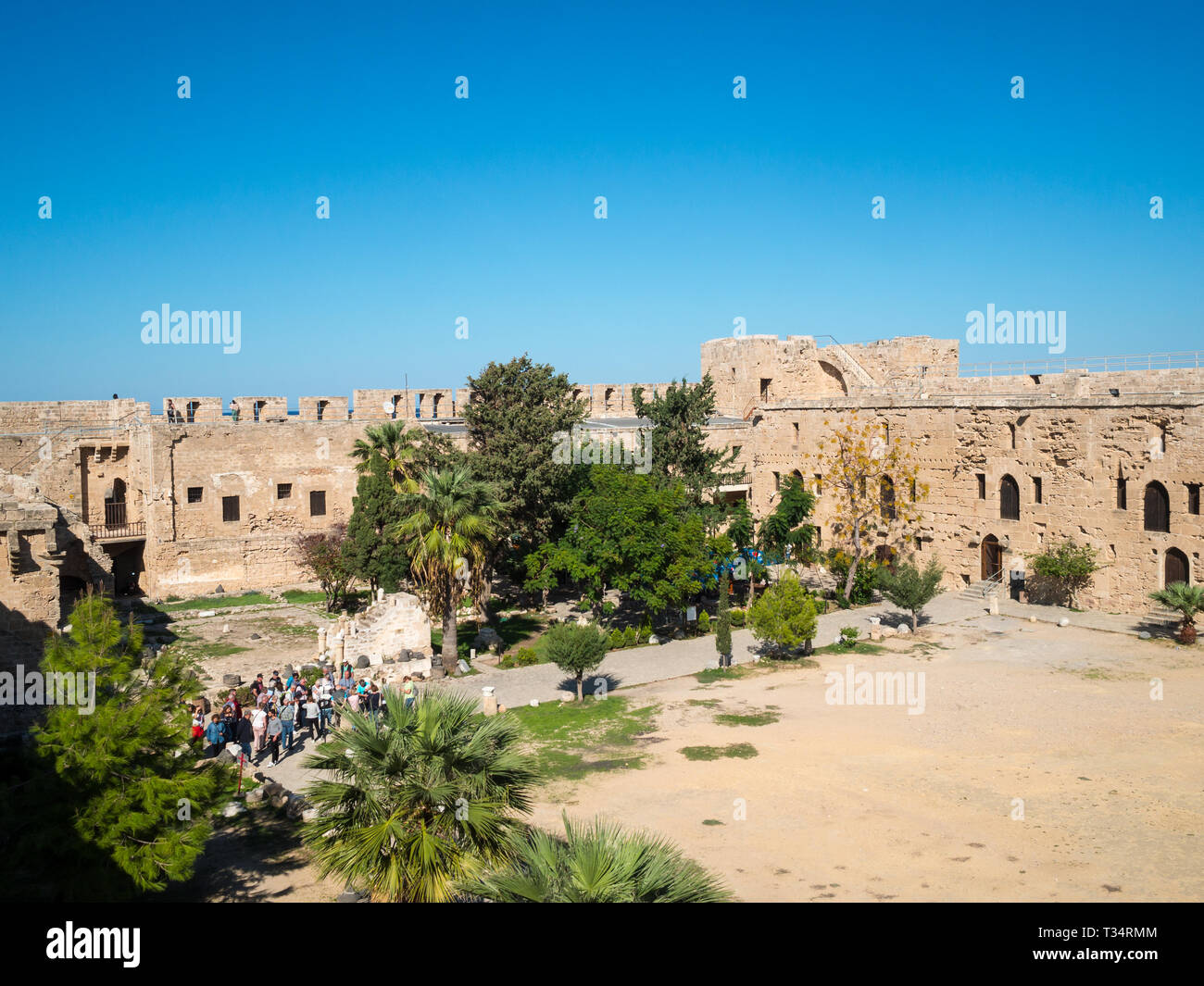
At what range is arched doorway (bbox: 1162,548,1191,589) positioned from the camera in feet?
78.6

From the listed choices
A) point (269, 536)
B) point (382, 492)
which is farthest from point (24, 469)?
point (382, 492)

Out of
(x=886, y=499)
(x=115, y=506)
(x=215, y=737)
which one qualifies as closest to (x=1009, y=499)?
(x=886, y=499)

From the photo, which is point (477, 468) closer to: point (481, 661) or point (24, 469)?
point (481, 661)

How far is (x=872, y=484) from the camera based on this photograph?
3122 centimetres

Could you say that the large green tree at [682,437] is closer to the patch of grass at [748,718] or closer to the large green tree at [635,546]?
the large green tree at [635,546]

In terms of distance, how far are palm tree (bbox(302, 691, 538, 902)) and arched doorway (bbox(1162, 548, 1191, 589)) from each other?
2146cm

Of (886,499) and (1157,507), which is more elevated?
(886,499)

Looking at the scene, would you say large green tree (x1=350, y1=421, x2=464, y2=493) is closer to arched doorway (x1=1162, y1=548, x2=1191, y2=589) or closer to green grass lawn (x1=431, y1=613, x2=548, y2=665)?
green grass lawn (x1=431, y1=613, x2=548, y2=665)

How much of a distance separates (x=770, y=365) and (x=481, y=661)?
2012cm

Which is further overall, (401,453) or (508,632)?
(401,453)

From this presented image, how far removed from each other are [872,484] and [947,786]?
17829 millimetres

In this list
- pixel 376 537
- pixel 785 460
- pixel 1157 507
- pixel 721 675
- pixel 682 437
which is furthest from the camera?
pixel 785 460

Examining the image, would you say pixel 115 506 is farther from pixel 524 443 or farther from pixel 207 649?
pixel 524 443

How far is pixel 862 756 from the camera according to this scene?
16.0 meters
